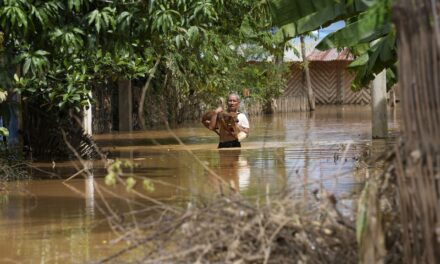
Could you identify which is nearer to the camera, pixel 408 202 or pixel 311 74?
pixel 408 202

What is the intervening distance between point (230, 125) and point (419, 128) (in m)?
12.6

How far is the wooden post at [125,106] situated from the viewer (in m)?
26.8

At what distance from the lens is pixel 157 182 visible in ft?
20.1

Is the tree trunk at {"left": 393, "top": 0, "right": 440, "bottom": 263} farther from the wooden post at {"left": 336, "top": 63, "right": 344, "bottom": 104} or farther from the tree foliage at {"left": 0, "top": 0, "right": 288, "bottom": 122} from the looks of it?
the wooden post at {"left": 336, "top": 63, "right": 344, "bottom": 104}

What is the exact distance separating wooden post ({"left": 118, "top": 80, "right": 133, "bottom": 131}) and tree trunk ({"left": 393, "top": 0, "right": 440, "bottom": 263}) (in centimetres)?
2202

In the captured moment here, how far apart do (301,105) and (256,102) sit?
5012 mm

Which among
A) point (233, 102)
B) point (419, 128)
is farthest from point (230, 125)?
point (419, 128)

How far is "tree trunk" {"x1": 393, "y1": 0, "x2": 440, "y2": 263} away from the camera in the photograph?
4.77m

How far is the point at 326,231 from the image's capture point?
518 centimetres

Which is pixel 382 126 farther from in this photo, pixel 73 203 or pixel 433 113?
pixel 433 113

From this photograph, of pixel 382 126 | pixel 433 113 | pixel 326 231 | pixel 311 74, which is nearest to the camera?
pixel 433 113

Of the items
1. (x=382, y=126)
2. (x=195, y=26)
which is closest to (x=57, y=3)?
(x=195, y=26)

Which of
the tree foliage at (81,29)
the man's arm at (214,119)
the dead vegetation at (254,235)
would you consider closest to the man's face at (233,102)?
the man's arm at (214,119)

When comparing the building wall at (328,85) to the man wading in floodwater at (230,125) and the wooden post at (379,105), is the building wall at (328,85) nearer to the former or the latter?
the wooden post at (379,105)
